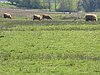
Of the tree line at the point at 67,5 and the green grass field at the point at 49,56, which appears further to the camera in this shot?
the tree line at the point at 67,5

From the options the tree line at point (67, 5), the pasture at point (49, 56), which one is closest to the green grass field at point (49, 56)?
the pasture at point (49, 56)

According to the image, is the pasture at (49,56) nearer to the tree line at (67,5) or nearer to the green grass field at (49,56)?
the green grass field at (49,56)

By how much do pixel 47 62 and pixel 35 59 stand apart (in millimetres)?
1364

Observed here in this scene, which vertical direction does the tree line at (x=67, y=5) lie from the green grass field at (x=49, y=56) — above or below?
below

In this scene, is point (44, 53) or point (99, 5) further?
point (99, 5)

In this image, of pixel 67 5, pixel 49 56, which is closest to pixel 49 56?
pixel 49 56

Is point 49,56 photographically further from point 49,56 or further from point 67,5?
point 67,5

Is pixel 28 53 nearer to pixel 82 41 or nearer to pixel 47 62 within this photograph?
pixel 47 62

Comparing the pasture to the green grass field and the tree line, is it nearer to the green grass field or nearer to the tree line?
the green grass field

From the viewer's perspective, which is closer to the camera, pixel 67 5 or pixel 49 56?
pixel 49 56

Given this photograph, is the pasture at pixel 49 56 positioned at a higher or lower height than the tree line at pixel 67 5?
higher

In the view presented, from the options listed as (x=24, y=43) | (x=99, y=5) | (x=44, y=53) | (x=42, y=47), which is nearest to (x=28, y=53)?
(x=44, y=53)

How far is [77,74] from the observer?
61.8ft

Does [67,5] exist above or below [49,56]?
below
